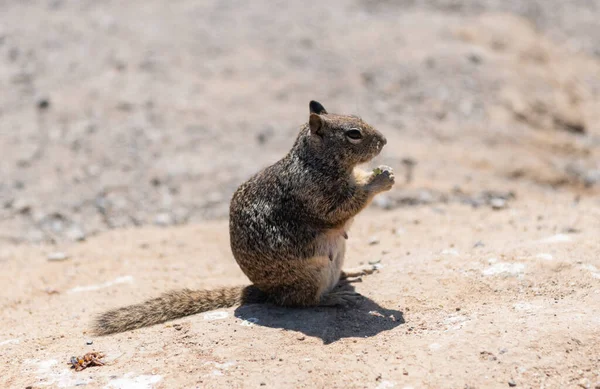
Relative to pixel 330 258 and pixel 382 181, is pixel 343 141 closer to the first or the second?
pixel 382 181

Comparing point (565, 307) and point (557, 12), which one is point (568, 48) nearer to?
point (557, 12)

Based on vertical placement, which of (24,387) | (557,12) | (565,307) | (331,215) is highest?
(557,12)

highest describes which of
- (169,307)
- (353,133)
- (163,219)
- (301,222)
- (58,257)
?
(353,133)

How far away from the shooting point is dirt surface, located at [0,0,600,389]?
18.0ft

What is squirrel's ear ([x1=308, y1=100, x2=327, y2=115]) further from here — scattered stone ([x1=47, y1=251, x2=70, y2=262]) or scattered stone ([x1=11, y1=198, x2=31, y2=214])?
scattered stone ([x1=11, y1=198, x2=31, y2=214])

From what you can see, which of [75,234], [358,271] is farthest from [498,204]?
[75,234]

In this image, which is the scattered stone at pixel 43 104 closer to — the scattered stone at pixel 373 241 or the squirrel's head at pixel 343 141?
the scattered stone at pixel 373 241

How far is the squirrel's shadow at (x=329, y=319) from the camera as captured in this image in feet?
19.4

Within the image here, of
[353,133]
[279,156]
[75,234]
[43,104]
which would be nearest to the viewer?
[353,133]

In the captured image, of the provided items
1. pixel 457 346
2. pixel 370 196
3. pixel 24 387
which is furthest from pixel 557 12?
pixel 24 387

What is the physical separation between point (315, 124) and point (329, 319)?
1.70m

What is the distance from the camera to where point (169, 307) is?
6340 mm

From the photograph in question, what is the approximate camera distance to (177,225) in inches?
394

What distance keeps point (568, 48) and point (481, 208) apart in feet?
23.3
